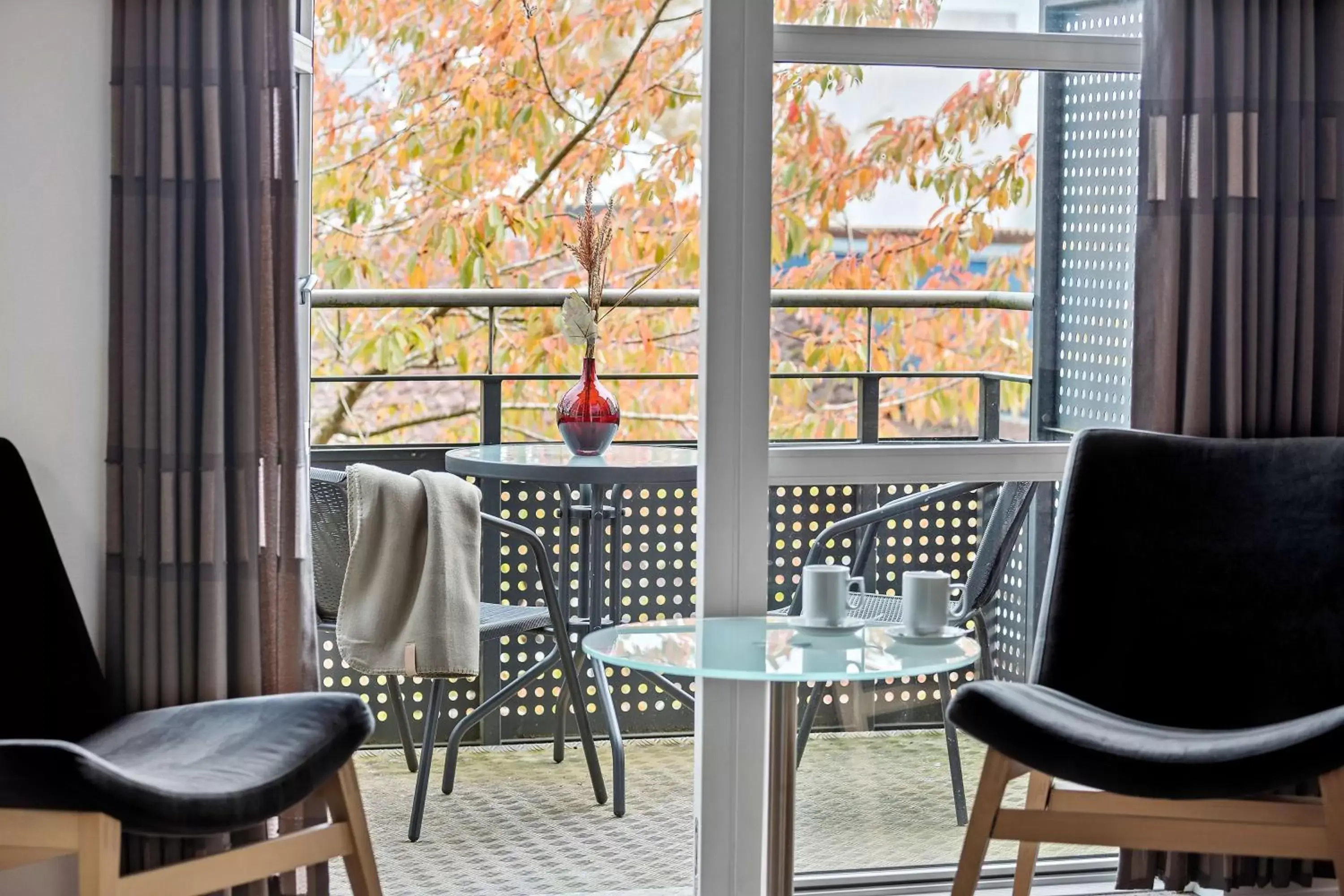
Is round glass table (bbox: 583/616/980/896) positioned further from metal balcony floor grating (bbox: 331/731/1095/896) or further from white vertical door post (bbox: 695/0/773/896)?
metal balcony floor grating (bbox: 331/731/1095/896)

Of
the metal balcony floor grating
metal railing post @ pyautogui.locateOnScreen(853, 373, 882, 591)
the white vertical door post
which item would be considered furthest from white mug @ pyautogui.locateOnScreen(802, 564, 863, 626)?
the metal balcony floor grating

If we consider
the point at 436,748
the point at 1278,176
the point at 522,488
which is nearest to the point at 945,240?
the point at 1278,176

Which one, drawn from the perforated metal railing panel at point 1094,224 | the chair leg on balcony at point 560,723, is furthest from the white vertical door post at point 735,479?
the chair leg on balcony at point 560,723

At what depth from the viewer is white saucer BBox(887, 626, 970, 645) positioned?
209 cm

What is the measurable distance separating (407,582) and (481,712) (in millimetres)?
503

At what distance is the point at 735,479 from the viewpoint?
2.40m

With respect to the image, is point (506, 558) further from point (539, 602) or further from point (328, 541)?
point (328, 541)

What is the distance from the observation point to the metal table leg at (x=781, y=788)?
81.4 inches

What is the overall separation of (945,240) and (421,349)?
277 cm

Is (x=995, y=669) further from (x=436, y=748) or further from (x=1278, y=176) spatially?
(x=436, y=748)

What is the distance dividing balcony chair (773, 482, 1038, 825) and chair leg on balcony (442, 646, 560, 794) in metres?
1.00

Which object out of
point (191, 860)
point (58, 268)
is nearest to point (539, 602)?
point (58, 268)

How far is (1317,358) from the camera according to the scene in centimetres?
250

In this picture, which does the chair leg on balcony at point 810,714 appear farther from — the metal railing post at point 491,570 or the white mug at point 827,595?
the metal railing post at point 491,570
